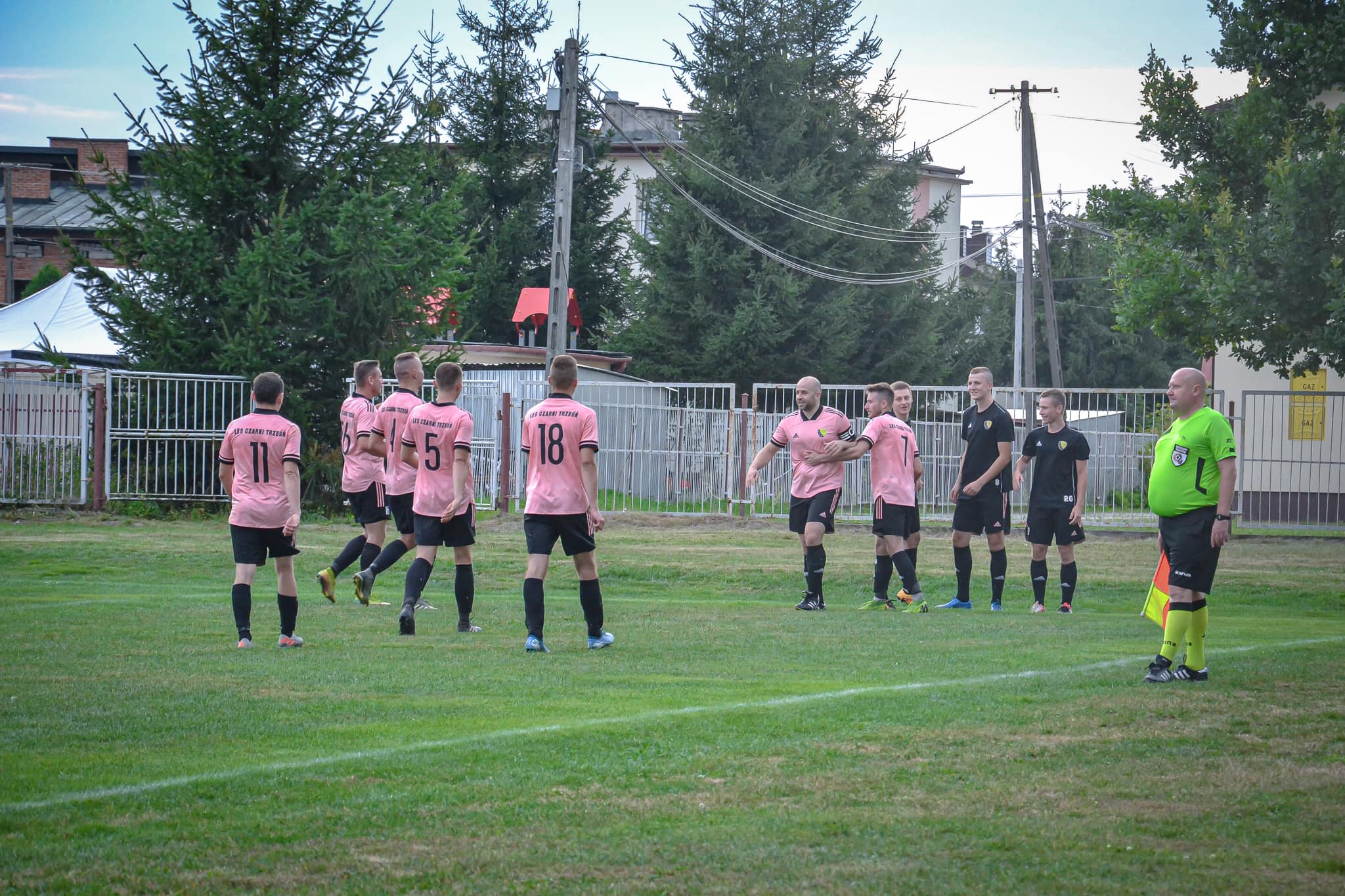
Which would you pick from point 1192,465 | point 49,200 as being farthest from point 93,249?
point 1192,465

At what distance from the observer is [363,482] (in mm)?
13078

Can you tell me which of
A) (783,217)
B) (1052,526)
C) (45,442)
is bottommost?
(1052,526)

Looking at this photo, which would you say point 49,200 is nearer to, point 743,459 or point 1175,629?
point 743,459

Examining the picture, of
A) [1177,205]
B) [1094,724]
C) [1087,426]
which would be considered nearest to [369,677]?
[1094,724]

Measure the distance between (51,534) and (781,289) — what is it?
21.7m

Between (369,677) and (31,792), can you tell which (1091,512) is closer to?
(369,677)

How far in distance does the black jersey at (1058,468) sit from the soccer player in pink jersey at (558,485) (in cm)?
556

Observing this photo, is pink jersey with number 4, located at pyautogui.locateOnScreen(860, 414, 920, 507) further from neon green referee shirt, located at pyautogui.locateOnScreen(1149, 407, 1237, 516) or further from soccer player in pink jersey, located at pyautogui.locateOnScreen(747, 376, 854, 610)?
neon green referee shirt, located at pyautogui.locateOnScreen(1149, 407, 1237, 516)

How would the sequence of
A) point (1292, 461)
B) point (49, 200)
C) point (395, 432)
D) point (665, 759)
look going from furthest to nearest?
point (49, 200) < point (1292, 461) < point (395, 432) < point (665, 759)

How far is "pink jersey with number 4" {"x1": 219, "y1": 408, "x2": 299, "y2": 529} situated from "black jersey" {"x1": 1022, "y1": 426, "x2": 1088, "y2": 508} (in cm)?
729

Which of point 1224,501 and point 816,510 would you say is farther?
point 816,510

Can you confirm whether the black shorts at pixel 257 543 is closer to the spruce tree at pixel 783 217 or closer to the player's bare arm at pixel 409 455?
the player's bare arm at pixel 409 455

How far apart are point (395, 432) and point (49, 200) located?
214 feet

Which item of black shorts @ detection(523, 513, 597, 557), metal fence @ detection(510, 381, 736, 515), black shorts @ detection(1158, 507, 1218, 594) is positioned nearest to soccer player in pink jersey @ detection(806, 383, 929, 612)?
black shorts @ detection(523, 513, 597, 557)
